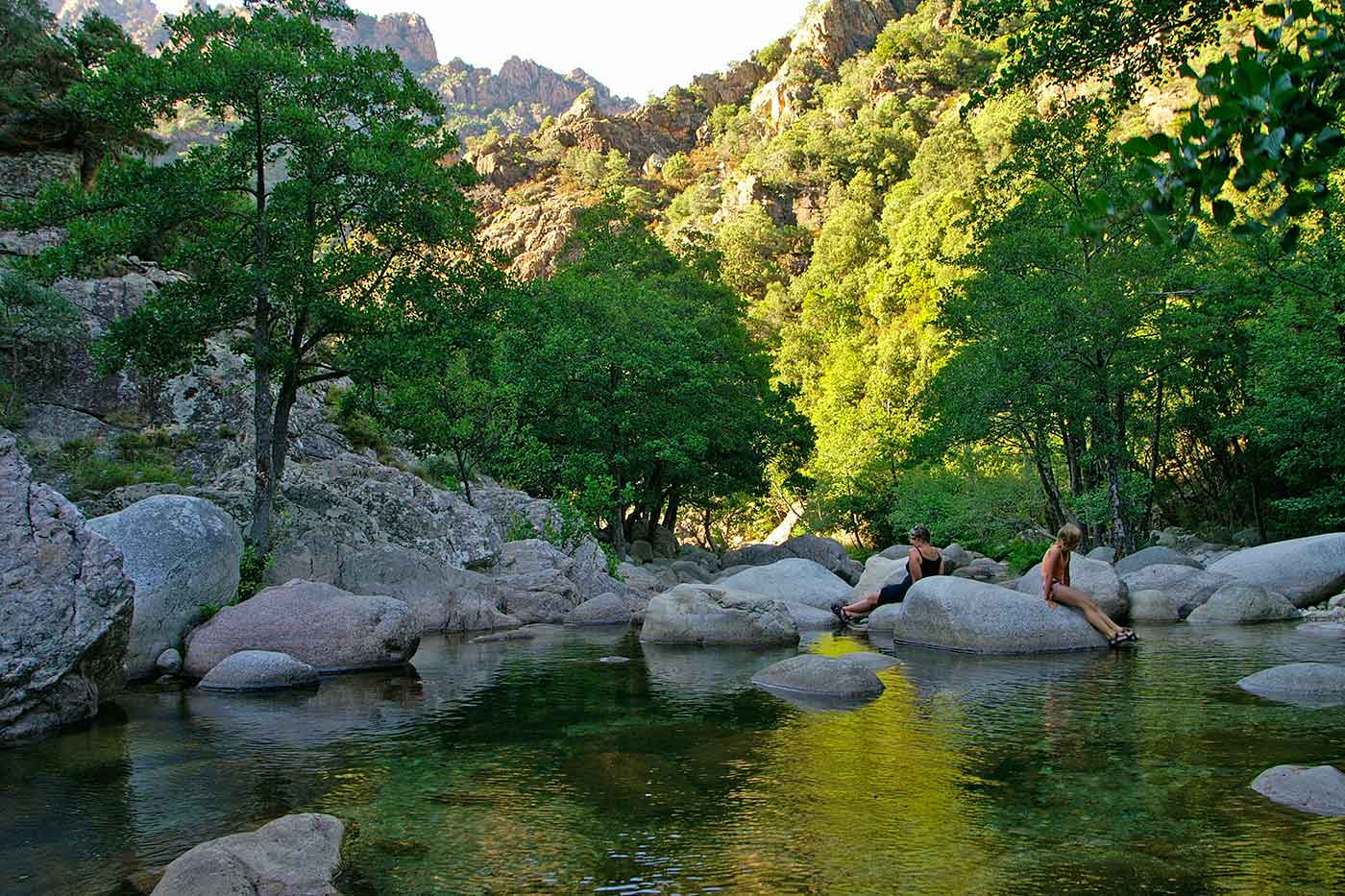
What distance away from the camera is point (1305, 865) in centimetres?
498

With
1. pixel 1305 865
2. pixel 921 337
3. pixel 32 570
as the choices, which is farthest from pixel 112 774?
pixel 921 337

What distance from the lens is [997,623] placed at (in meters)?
13.2

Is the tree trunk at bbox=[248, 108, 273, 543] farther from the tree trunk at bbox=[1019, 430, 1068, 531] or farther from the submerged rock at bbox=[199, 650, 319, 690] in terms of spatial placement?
the tree trunk at bbox=[1019, 430, 1068, 531]

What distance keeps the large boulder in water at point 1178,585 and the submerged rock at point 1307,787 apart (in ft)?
35.3

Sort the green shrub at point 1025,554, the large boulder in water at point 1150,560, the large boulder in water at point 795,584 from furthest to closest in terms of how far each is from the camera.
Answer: the green shrub at point 1025,554 < the large boulder in water at point 1150,560 < the large boulder in water at point 795,584

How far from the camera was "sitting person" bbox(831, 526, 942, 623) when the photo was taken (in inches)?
626

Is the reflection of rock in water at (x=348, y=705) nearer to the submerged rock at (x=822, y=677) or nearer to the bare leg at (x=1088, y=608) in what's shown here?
the submerged rock at (x=822, y=677)

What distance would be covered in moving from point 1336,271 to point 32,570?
72.3ft

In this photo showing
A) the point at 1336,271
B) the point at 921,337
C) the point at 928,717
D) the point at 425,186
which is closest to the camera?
the point at 928,717

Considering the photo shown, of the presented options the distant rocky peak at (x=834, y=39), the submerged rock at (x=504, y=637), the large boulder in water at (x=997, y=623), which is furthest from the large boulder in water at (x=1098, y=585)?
the distant rocky peak at (x=834, y=39)

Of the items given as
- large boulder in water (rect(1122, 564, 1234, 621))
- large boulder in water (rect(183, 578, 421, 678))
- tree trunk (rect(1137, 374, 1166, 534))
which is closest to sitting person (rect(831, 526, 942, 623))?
large boulder in water (rect(1122, 564, 1234, 621))

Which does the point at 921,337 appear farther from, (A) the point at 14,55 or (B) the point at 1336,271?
(A) the point at 14,55

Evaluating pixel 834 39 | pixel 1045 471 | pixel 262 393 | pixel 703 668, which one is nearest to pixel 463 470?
pixel 262 393

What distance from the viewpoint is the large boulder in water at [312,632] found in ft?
39.9
